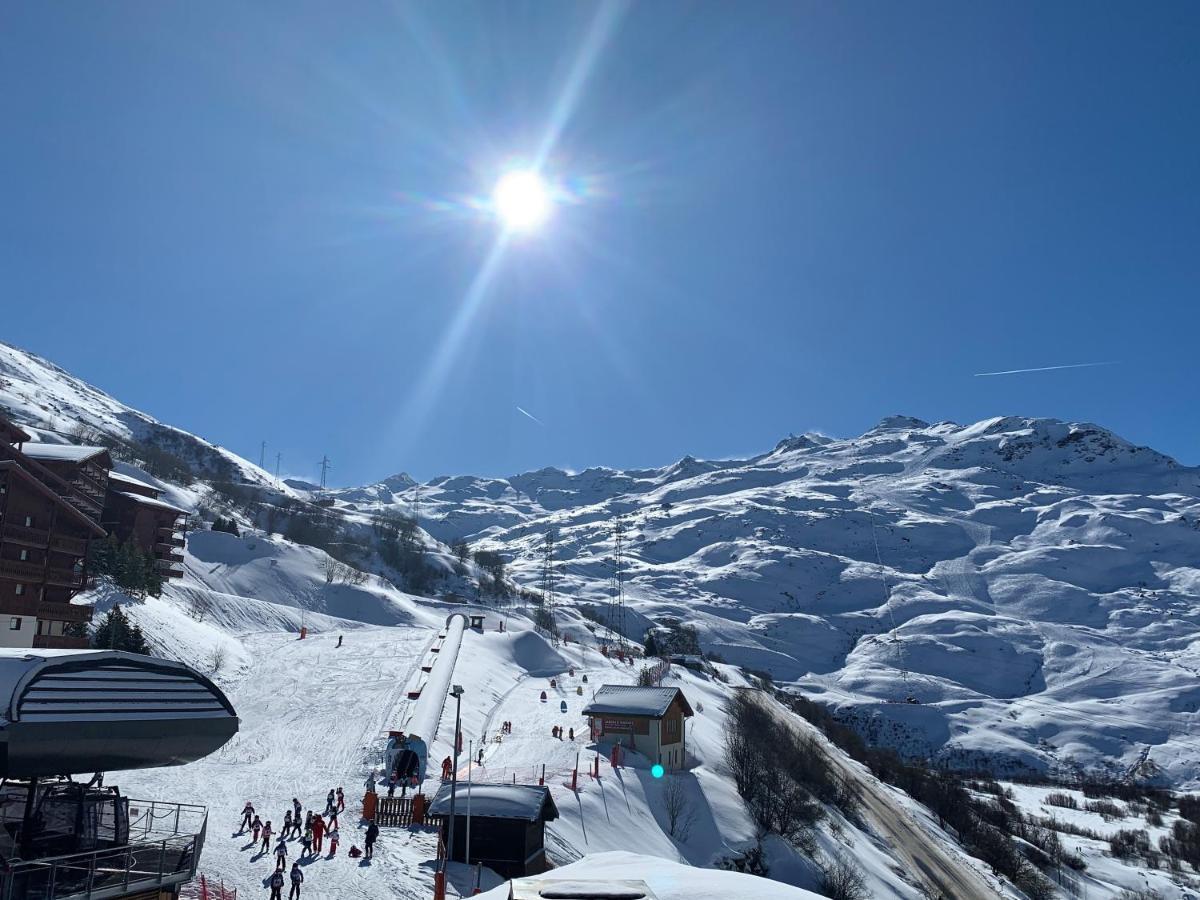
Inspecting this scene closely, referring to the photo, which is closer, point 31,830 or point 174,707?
point 31,830

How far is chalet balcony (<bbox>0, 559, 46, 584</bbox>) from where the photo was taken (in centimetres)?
4306

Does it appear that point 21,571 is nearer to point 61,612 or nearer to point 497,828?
point 61,612

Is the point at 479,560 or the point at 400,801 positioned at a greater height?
the point at 479,560

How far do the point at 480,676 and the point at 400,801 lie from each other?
35320mm

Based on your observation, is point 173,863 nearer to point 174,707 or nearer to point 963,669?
point 174,707

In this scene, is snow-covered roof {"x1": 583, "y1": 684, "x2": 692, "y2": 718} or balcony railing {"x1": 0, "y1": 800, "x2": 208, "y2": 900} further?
snow-covered roof {"x1": 583, "y1": 684, "x2": 692, "y2": 718}

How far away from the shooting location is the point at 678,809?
45031 millimetres

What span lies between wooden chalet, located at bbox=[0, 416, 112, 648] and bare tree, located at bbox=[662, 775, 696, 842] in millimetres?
34413

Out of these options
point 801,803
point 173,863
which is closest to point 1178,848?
point 801,803

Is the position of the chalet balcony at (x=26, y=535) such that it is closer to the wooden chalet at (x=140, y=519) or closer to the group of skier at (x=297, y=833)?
the group of skier at (x=297, y=833)

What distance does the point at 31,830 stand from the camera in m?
11.4

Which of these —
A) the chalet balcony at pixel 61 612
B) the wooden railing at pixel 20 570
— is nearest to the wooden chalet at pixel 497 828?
the chalet balcony at pixel 61 612

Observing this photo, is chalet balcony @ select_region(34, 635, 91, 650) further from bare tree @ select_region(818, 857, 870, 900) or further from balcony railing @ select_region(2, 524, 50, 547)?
bare tree @ select_region(818, 857, 870, 900)

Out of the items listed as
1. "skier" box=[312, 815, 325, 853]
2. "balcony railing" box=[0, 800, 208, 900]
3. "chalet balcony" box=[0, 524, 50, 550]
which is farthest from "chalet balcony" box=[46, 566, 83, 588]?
"balcony railing" box=[0, 800, 208, 900]
